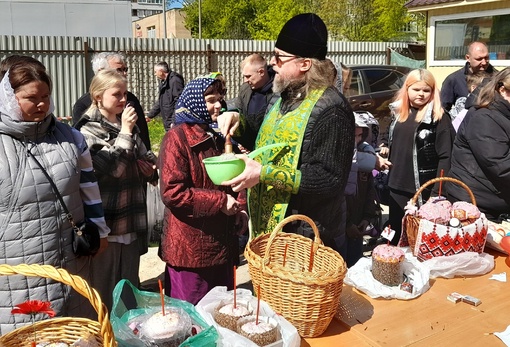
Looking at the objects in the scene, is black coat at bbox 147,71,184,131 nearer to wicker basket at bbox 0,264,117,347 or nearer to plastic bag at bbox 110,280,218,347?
plastic bag at bbox 110,280,218,347

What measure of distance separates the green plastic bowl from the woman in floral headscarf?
15.1 inches

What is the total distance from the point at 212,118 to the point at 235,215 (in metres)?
0.53

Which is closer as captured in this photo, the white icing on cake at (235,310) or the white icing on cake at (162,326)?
the white icing on cake at (162,326)

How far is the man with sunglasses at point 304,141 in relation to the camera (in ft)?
7.11

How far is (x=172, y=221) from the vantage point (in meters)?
2.56

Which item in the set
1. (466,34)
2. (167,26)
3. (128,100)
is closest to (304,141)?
(128,100)

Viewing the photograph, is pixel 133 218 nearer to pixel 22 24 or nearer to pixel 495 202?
pixel 495 202

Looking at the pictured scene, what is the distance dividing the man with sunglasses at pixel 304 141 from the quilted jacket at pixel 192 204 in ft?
0.63

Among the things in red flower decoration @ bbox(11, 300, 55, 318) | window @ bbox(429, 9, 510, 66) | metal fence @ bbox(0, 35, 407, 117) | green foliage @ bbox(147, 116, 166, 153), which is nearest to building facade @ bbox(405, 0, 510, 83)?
window @ bbox(429, 9, 510, 66)

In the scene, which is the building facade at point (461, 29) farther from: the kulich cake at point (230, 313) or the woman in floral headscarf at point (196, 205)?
the kulich cake at point (230, 313)

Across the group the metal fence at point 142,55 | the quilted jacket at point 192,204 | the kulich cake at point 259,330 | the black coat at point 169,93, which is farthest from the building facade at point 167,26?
the kulich cake at point 259,330

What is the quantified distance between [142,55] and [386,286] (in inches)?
456

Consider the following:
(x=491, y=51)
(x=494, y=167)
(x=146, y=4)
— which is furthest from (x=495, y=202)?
(x=146, y=4)

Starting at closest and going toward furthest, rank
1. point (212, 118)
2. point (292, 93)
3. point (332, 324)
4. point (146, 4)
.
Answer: point (332, 324) → point (292, 93) → point (212, 118) → point (146, 4)
